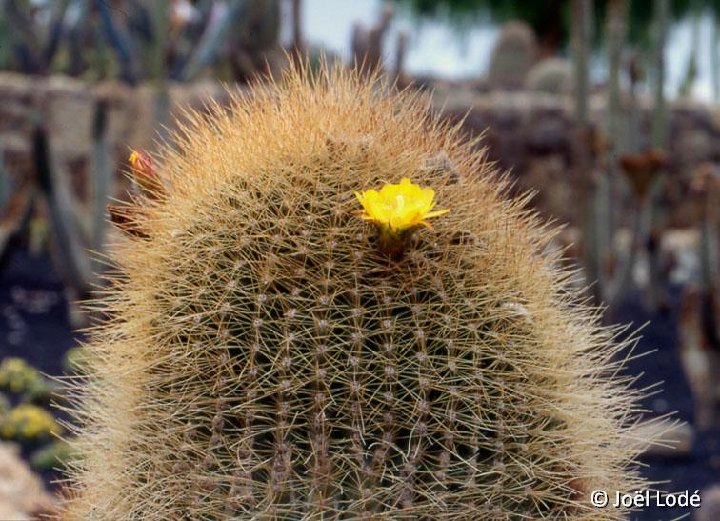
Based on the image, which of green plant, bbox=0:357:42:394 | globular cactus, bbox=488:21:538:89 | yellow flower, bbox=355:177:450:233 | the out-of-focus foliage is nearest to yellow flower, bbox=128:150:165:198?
yellow flower, bbox=355:177:450:233

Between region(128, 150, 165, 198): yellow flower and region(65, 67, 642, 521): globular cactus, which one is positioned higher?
region(128, 150, 165, 198): yellow flower

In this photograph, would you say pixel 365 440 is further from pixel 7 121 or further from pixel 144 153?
pixel 7 121

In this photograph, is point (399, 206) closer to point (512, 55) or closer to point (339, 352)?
point (339, 352)

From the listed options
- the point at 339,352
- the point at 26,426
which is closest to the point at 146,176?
the point at 339,352

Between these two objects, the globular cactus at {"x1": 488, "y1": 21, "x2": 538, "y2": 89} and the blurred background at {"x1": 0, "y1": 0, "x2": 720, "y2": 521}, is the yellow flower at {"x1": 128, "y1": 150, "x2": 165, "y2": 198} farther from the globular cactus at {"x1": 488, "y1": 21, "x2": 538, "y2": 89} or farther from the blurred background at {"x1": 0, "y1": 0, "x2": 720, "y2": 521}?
the globular cactus at {"x1": 488, "y1": 21, "x2": 538, "y2": 89}

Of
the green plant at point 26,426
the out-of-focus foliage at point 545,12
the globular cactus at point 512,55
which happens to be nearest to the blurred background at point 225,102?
the green plant at point 26,426

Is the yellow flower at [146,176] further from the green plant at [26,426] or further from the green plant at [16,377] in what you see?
the green plant at [16,377]
